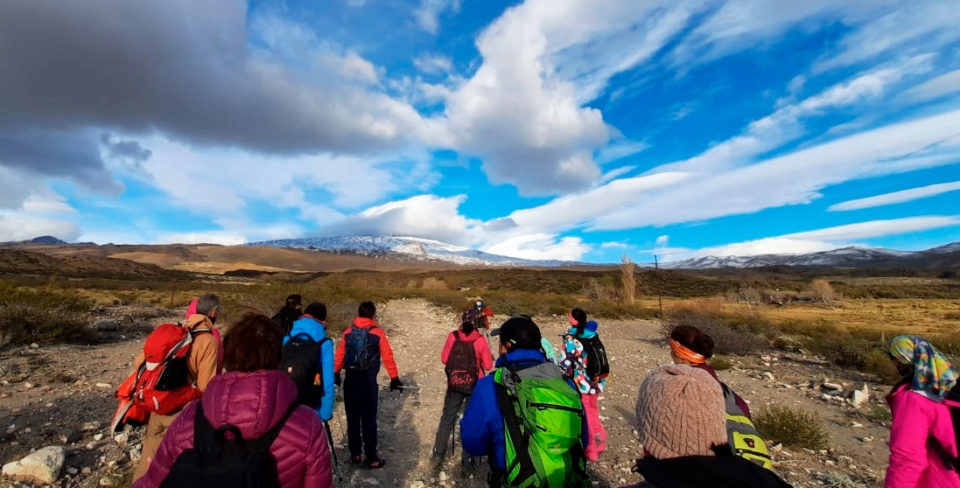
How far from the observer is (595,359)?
202 inches

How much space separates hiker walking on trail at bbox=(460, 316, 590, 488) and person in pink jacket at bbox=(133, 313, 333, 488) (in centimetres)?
87

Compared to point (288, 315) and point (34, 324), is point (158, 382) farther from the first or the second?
point (34, 324)

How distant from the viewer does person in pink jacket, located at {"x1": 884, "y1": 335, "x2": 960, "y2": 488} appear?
7.13 feet

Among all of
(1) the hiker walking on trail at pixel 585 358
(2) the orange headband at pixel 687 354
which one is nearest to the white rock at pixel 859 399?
(1) the hiker walking on trail at pixel 585 358

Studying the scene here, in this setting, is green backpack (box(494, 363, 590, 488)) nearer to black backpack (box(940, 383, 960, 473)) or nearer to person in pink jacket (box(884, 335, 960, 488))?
person in pink jacket (box(884, 335, 960, 488))

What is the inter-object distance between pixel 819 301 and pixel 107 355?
48615 millimetres

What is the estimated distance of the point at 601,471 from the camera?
514 cm

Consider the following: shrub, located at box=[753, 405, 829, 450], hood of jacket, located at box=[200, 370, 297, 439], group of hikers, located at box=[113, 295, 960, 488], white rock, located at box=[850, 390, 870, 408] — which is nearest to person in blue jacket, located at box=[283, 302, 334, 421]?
group of hikers, located at box=[113, 295, 960, 488]

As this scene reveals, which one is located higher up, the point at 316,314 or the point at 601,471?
the point at 316,314

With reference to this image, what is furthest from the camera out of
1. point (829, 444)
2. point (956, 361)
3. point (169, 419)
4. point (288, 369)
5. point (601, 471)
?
point (956, 361)

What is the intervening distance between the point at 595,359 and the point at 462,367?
1700 millimetres

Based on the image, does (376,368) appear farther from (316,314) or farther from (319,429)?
(319,429)

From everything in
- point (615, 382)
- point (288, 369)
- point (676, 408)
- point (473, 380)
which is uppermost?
point (676, 408)

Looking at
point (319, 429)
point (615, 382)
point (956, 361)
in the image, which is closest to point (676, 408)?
point (319, 429)
